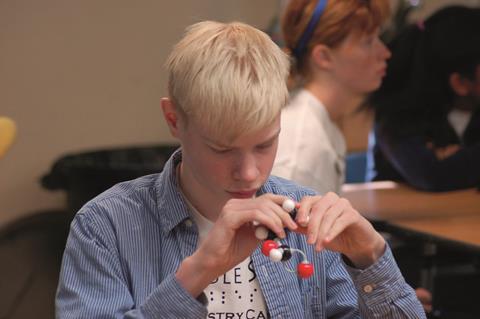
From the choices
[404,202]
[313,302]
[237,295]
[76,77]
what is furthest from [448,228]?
[76,77]

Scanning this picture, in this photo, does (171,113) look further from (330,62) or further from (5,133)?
(330,62)

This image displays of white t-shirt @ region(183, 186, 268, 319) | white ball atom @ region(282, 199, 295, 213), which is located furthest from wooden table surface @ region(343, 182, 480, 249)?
white ball atom @ region(282, 199, 295, 213)

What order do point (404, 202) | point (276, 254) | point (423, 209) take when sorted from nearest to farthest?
point (276, 254), point (423, 209), point (404, 202)

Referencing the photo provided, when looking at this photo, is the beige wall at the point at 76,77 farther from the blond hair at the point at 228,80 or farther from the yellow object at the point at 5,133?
the blond hair at the point at 228,80

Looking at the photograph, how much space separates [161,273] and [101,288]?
5.3 inches

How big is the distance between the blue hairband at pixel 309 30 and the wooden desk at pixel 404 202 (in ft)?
1.86

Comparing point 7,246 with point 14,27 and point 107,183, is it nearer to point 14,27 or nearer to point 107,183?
point 107,183

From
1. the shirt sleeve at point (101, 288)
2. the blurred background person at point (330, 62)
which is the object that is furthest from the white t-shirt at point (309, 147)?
the shirt sleeve at point (101, 288)

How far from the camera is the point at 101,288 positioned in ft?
4.44

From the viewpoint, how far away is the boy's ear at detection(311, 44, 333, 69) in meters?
2.58

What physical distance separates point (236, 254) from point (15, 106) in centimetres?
252

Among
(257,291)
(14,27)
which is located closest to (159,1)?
(14,27)

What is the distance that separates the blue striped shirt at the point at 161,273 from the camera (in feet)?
4.38

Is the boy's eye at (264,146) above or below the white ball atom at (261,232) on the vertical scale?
above
